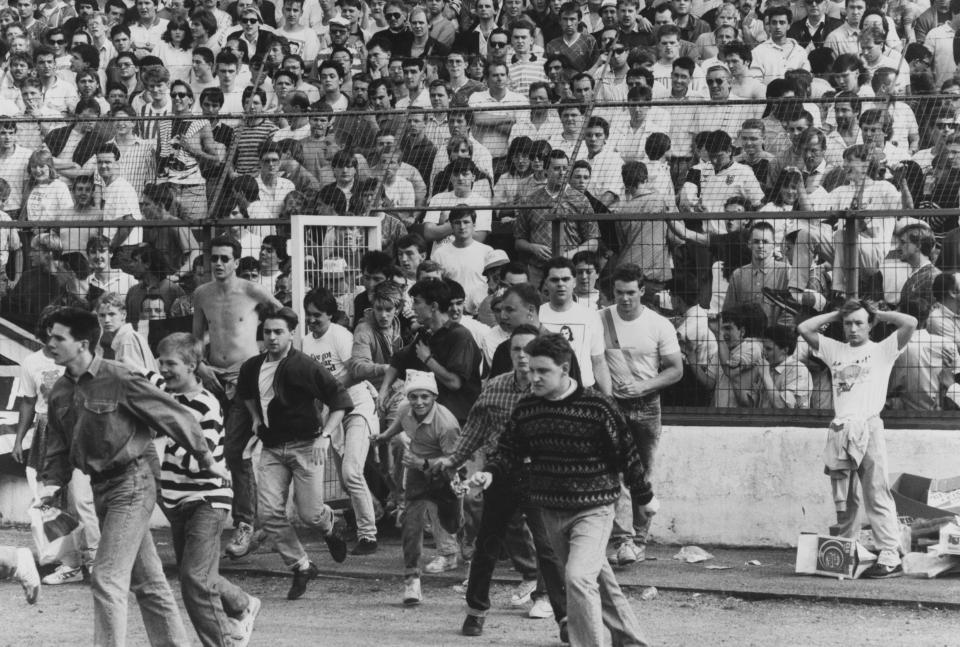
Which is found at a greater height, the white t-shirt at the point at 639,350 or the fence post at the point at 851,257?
the fence post at the point at 851,257

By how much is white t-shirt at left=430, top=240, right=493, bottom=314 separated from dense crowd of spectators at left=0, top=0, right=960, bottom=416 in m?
0.02

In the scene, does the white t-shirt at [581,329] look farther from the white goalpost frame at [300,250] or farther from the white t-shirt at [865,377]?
the white goalpost frame at [300,250]

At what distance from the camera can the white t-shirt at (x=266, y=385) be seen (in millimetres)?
9898

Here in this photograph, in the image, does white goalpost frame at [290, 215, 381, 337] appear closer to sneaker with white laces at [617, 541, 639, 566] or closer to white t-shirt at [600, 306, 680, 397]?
white t-shirt at [600, 306, 680, 397]

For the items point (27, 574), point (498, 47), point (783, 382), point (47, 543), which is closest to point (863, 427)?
point (783, 382)

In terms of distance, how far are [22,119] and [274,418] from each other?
5.18 metres

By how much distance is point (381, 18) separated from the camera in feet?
58.6

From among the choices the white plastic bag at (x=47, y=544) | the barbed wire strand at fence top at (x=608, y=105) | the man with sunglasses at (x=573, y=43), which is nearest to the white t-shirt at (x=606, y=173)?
the barbed wire strand at fence top at (x=608, y=105)

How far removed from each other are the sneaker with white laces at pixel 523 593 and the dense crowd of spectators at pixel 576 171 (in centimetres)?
162

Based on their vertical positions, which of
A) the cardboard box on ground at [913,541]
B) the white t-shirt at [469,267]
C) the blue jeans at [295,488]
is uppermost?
the white t-shirt at [469,267]

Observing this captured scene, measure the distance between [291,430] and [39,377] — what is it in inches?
92.1

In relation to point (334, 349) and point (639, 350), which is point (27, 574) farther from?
point (639, 350)

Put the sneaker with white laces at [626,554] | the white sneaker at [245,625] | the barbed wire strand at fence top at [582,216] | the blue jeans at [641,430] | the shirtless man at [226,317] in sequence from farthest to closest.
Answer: the shirtless man at [226,317], the barbed wire strand at fence top at [582,216], the blue jeans at [641,430], the sneaker with white laces at [626,554], the white sneaker at [245,625]

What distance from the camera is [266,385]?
991 centimetres
